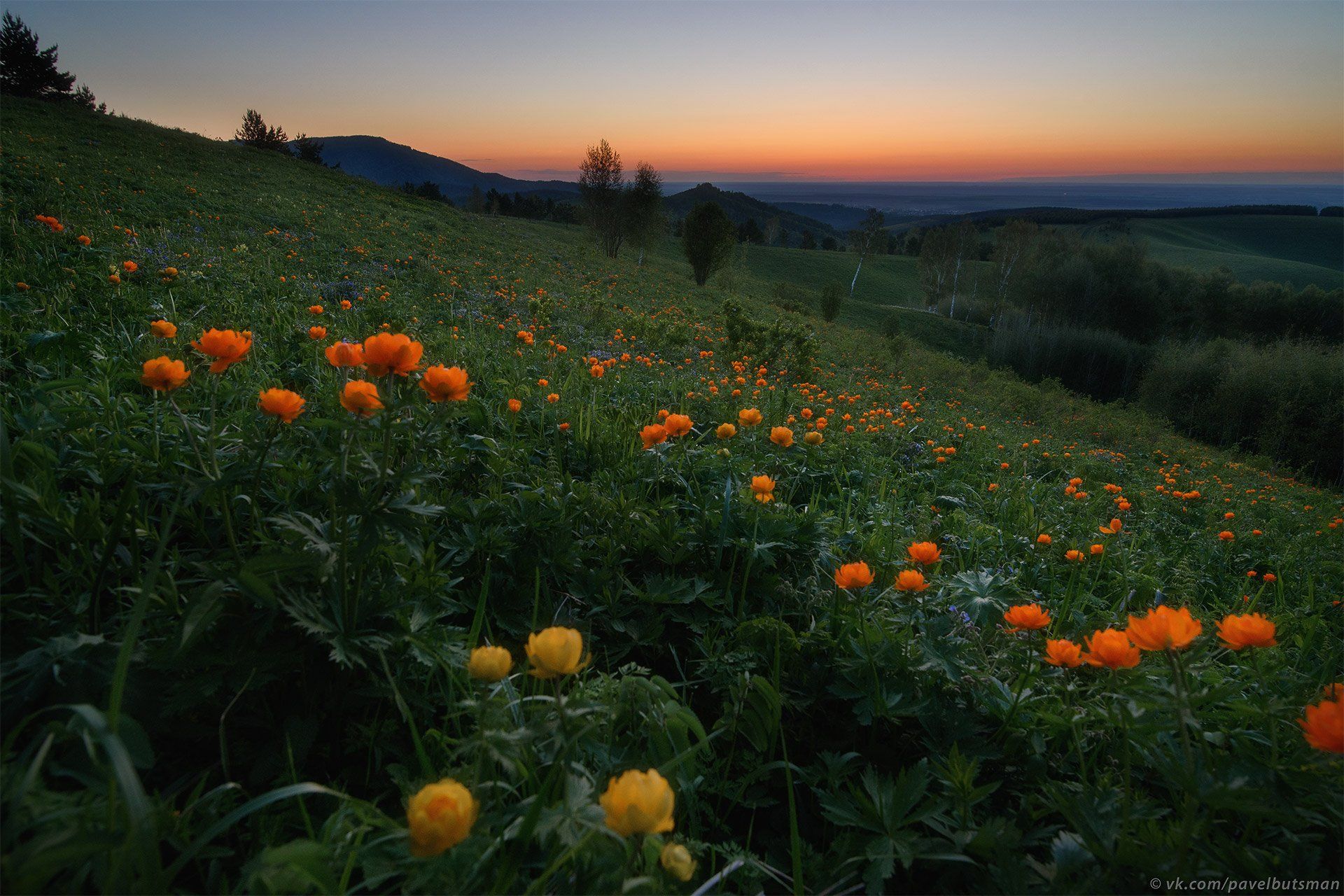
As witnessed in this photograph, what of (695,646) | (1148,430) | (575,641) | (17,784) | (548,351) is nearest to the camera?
(17,784)

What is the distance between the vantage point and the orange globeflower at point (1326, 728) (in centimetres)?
93

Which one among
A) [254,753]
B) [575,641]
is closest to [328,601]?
[254,753]

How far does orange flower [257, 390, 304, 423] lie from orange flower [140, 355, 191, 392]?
255 millimetres

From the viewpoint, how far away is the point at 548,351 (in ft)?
15.4

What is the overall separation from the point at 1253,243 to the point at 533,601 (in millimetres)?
98478

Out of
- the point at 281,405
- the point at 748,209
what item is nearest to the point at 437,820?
the point at 281,405

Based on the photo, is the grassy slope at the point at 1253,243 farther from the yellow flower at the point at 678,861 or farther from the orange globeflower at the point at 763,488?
the yellow flower at the point at 678,861

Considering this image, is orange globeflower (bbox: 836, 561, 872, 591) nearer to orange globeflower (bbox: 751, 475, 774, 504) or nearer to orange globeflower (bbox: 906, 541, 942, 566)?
orange globeflower (bbox: 906, 541, 942, 566)

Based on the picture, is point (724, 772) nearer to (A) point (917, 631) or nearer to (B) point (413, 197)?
(A) point (917, 631)

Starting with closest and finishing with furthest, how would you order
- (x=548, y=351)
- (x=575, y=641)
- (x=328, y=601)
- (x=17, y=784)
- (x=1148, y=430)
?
1. (x=17, y=784)
2. (x=575, y=641)
3. (x=328, y=601)
4. (x=548, y=351)
5. (x=1148, y=430)

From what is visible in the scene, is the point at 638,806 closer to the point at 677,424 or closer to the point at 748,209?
the point at 677,424

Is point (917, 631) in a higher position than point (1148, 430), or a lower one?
higher

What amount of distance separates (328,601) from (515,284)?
977 cm

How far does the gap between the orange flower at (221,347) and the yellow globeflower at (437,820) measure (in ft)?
3.59
